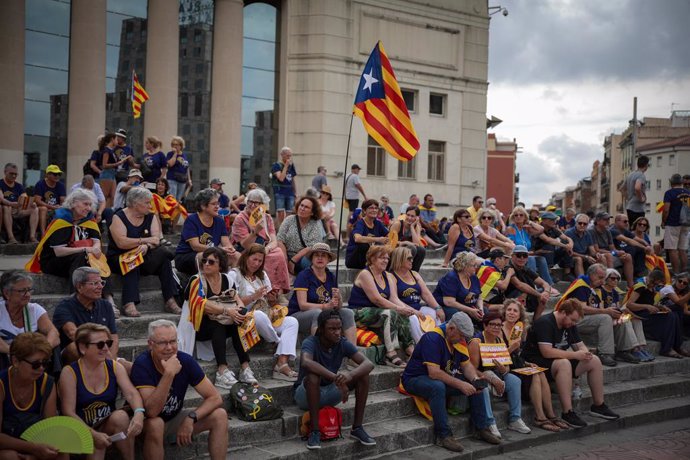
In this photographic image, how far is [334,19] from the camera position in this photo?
28.7 meters

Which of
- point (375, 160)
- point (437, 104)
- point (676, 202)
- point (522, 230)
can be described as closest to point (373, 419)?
point (522, 230)

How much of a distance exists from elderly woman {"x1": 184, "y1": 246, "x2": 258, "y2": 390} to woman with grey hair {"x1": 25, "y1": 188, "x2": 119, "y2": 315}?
1.13m

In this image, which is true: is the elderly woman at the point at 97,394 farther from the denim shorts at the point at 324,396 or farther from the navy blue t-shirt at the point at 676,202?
the navy blue t-shirt at the point at 676,202

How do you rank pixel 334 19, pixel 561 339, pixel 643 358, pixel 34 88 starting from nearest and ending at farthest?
pixel 561 339 → pixel 643 358 → pixel 34 88 → pixel 334 19

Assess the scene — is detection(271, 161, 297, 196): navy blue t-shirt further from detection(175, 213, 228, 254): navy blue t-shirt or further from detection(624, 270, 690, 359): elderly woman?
detection(624, 270, 690, 359): elderly woman

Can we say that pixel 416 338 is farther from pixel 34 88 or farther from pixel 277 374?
pixel 34 88

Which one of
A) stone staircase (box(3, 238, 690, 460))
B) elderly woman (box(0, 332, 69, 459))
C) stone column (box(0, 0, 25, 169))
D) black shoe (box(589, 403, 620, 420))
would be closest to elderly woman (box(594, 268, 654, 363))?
stone staircase (box(3, 238, 690, 460))

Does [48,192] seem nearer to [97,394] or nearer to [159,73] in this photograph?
[97,394]

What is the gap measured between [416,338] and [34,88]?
721 inches

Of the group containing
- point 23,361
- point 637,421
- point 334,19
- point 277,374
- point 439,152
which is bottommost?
point 637,421

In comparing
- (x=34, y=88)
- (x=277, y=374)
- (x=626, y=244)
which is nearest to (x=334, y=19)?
(x=34, y=88)

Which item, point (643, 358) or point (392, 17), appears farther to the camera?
point (392, 17)

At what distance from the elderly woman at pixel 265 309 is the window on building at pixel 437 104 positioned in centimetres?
2381

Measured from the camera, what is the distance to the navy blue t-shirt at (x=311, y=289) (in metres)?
9.39
